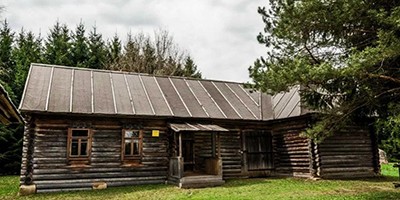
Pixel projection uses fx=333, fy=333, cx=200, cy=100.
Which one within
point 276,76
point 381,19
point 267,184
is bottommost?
point 267,184

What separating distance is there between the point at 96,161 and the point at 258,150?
763 centimetres

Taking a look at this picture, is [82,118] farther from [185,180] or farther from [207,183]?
[207,183]

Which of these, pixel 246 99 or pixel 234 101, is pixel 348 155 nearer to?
pixel 246 99

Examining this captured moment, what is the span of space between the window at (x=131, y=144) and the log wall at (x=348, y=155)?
7.59 meters

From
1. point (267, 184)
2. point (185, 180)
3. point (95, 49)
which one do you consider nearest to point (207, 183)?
point (185, 180)

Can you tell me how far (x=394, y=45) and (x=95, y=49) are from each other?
25.0 m

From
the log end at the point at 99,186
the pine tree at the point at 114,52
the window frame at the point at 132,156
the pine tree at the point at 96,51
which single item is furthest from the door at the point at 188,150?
the pine tree at the point at 114,52

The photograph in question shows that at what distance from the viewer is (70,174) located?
489 inches

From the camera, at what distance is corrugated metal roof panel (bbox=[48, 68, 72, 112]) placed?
12508 mm

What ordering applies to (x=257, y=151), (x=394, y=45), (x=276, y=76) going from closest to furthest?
1. (x=394, y=45)
2. (x=276, y=76)
3. (x=257, y=151)

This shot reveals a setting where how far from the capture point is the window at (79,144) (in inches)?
494

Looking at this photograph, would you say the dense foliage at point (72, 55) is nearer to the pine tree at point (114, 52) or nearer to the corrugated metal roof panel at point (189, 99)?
the pine tree at point (114, 52)

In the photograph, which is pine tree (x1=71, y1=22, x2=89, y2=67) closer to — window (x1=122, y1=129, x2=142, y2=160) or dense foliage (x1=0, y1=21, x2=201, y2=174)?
dense foliage (x1=0, y1=21, x2=201, y2=174)

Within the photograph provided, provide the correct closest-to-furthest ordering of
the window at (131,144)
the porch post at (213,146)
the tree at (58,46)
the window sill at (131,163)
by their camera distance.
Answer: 1. the window sill at (131,163)
2. the window at (131,144)
3. the porch post at (213,146)
4. the tree at (58,46)
